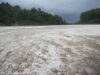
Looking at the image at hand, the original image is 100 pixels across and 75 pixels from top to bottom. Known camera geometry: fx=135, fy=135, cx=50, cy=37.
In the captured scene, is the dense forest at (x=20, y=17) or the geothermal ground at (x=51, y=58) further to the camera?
the dense forest at (x=20, y=17)

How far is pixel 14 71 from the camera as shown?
249 centimetres

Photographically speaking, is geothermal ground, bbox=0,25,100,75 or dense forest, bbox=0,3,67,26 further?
dense forest, bbox=0,3,67,26

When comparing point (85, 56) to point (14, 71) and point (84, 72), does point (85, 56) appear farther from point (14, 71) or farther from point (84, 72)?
point (14, 71)

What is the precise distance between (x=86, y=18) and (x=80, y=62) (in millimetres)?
29425

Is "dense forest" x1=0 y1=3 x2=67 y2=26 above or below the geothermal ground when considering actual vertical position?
above

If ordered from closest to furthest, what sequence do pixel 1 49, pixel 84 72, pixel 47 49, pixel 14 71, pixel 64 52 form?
pixel 84 72, pixel 14 71, pixel 64 52, pixel 47 49, pixel 1 49

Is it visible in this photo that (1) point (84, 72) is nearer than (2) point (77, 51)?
Yes

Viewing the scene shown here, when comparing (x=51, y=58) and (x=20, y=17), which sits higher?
(x=20, y=17)

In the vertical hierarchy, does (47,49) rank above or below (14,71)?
above

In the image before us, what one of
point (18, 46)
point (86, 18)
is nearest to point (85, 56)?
point (18, 46)

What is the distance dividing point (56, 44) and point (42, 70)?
1113mm

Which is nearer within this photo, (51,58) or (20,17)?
(51,58)

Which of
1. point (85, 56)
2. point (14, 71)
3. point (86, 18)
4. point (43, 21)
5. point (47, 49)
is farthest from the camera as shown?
point (43, 21)

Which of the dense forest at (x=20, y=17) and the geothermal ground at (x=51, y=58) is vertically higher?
the dense forest at (x=20, y=17)
